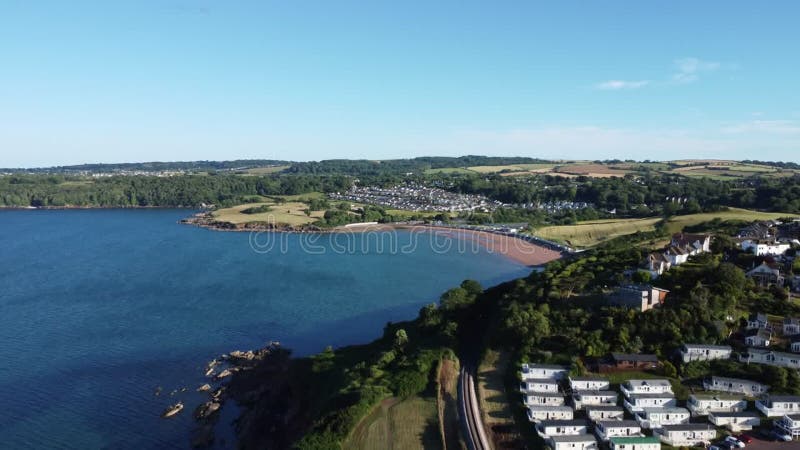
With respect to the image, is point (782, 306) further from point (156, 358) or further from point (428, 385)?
point (156, 358)

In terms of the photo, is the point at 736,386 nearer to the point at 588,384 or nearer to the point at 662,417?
the point at 662,417

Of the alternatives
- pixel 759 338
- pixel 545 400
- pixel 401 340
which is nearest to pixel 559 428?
pixel 545 400

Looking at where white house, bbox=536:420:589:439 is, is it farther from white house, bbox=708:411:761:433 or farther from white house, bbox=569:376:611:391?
white house, bbox=708:411:761:433

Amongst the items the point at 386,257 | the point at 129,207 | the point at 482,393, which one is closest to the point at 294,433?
the point at 482,393

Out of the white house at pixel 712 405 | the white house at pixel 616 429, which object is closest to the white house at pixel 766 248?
the white house at pixel 712 405

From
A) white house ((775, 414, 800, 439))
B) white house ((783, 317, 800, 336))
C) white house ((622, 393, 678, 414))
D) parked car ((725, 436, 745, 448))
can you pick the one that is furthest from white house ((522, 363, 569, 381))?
white house ((783, 317, 800, 336))

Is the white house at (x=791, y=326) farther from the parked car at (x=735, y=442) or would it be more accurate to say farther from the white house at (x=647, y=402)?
the parked car at (x=735, y=442)
